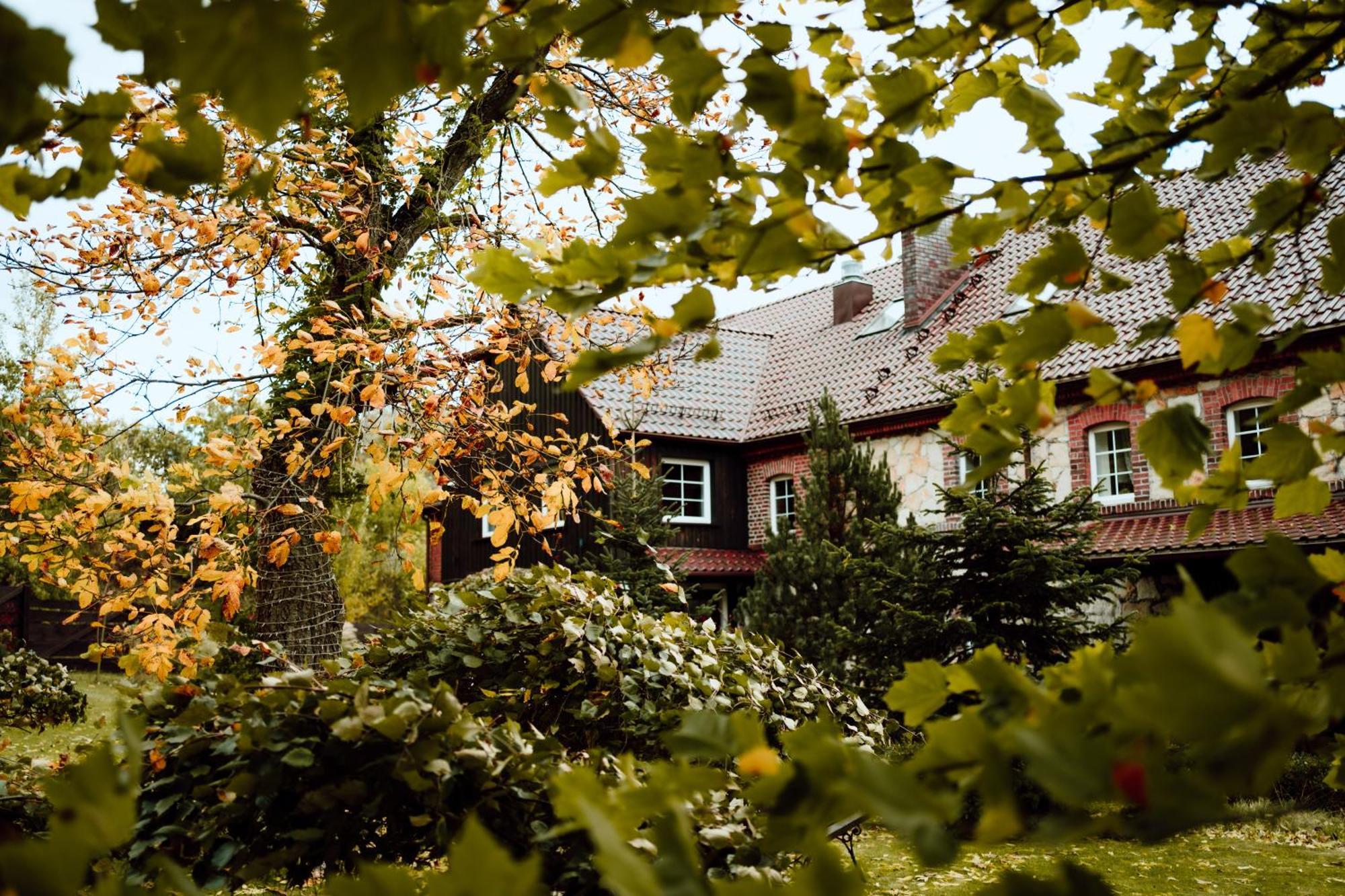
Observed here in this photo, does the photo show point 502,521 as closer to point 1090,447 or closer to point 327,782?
point 327,782

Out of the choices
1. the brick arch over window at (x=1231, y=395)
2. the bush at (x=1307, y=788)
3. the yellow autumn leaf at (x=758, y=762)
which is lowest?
the bush at (x=1307, y=788)

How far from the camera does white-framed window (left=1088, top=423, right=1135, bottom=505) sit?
48.3ft

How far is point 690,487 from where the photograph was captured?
20.1 metres

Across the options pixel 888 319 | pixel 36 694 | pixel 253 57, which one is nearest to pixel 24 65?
pixel 253 57

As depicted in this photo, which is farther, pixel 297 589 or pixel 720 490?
pixel 720 490

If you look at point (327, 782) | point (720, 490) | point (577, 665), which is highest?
point (720, 490)

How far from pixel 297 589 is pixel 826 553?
7.08 metres

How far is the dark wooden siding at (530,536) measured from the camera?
18.5 m

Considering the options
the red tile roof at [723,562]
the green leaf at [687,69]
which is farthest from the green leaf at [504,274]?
the red tile roof at [723,562]

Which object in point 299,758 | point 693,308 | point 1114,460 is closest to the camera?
point 693,308

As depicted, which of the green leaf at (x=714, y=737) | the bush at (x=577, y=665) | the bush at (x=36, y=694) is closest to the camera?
the green leaf at (x=714, y=737)

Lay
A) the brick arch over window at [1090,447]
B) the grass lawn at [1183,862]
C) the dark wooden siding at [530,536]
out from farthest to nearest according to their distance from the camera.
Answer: the dark wooden siding at [530,536], the brick arch over window at [1090,447], the grass lawn at [1183,862]

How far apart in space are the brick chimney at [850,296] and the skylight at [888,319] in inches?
43.1

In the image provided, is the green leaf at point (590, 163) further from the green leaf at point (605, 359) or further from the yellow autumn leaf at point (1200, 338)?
the yellow autumn leaf at point (1200, 338)
